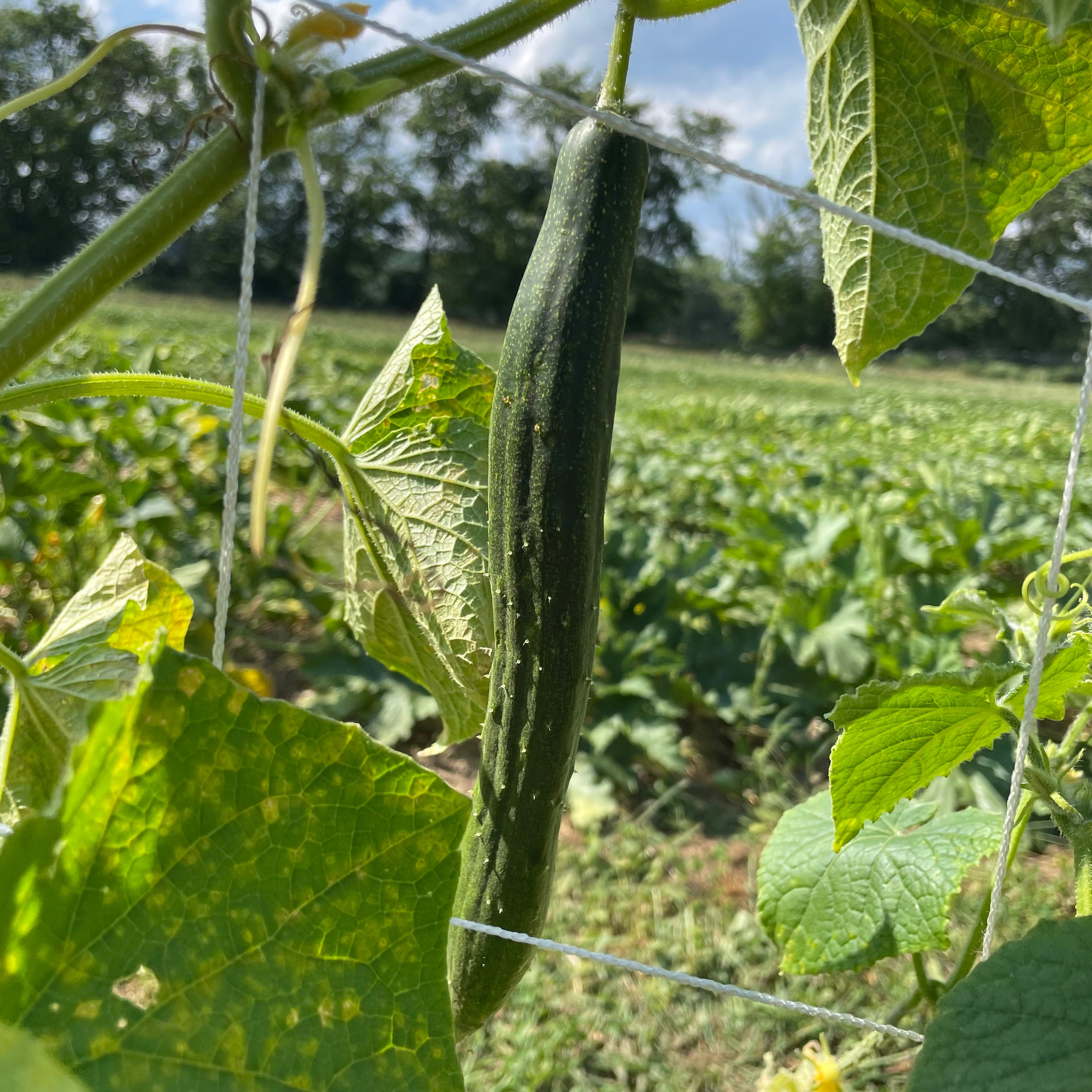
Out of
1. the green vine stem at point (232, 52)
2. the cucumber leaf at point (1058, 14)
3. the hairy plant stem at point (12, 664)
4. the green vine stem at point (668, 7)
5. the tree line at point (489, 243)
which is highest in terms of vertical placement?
the tree line at point (489, 243)

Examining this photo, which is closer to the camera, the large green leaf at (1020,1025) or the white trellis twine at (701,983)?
the large green leaf at (1020,1025)

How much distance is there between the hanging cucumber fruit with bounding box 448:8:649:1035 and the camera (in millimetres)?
624

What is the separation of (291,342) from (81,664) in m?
0.38

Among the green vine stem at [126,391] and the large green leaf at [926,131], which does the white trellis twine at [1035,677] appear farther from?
the green vine stem at [126,391]

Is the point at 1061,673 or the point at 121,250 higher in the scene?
the point at 121,250

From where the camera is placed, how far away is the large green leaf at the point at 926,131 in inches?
24.9

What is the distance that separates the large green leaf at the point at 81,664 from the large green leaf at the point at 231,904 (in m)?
0.31

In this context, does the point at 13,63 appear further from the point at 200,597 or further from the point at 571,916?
the point at 571,916

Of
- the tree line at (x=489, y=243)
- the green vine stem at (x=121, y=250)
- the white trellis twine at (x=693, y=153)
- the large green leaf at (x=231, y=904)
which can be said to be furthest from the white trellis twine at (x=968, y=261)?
the tree line at (x=489, y=243)

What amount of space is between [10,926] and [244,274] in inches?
15.5

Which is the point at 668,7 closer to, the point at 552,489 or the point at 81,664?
the point at 552,489

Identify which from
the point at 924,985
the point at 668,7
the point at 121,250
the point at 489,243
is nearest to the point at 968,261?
the point at 668,7

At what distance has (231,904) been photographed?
43cm

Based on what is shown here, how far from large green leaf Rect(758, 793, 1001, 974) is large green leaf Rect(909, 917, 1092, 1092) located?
0.40 metres
